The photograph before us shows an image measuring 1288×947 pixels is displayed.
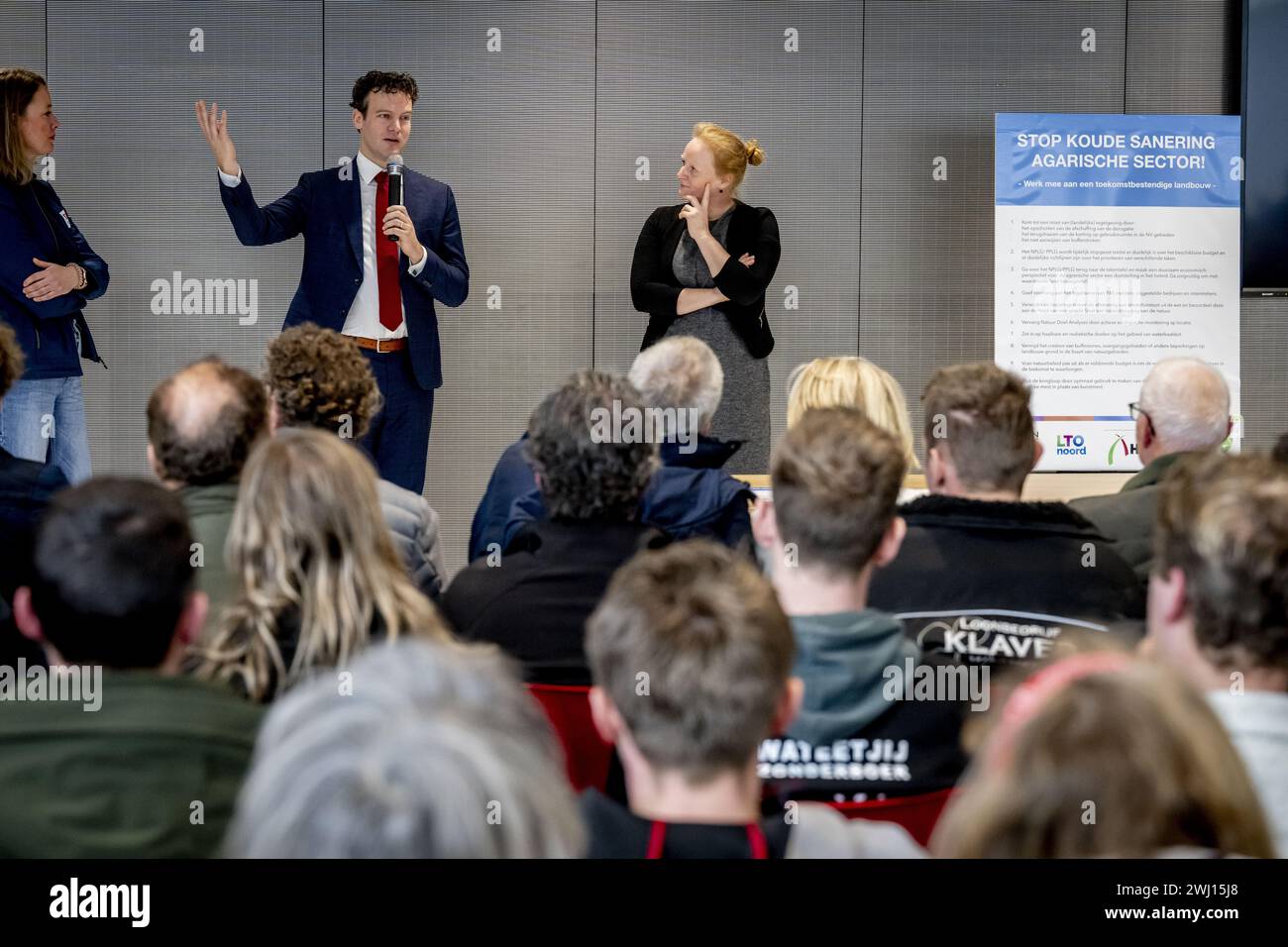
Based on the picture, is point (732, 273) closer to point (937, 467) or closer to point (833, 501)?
point (937, 467)

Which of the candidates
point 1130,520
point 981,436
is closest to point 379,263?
point 981,436

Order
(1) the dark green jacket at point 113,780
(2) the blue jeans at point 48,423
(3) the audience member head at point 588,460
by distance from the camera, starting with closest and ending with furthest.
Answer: (1) the dark green jacket at point 113,780
(3) the audience member head at point 588,460
(2) the blue jeans at point 48,423

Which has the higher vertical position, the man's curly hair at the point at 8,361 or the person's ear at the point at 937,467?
the man's curly hair at the point at 8,361

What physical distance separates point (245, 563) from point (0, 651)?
2.20 feet

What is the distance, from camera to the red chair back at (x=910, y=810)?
1.66 meters

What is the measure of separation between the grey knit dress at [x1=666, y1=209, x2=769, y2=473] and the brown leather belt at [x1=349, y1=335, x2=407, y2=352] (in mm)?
950

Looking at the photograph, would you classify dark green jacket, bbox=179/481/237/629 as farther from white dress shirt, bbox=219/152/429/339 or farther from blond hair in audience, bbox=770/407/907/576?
white dress shirt, bbox=219/152/429/339

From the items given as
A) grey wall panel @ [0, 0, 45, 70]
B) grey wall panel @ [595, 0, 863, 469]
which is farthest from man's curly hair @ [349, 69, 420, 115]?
grey wall panel @ [0, 0, 45, 70]

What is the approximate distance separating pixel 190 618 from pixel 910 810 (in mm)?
897

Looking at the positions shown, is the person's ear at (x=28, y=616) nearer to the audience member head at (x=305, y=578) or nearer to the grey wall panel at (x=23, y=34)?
the audience member head at (x=305, y=578)

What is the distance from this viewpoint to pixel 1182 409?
2.94m

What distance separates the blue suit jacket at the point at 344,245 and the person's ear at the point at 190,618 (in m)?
3.12

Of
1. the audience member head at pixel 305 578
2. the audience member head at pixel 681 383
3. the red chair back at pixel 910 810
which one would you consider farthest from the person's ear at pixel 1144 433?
the audience member head at pixel 305 578

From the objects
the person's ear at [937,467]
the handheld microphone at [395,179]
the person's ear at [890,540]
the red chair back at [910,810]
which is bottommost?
the red chair back at [910,810]
